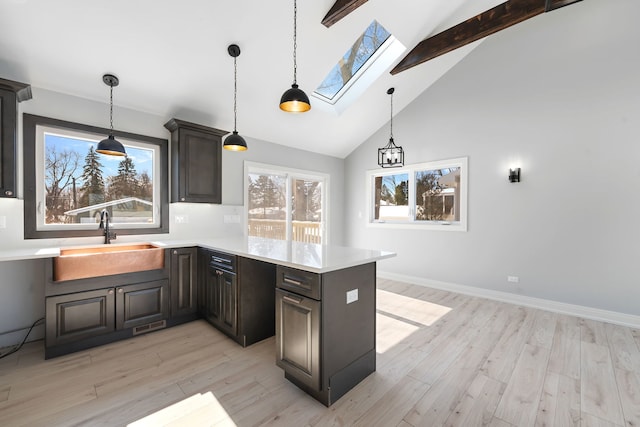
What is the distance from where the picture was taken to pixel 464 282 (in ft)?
13.8

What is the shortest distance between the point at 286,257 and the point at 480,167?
3556mm

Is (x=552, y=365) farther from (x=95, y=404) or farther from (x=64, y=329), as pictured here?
(x=64, y=329)

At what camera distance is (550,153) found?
3500 millimetres

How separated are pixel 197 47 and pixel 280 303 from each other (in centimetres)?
266

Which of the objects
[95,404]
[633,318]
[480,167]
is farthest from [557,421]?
[480,167]

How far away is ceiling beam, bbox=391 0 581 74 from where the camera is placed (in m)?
2.95

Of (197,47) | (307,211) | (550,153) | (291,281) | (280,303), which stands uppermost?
(197,47)

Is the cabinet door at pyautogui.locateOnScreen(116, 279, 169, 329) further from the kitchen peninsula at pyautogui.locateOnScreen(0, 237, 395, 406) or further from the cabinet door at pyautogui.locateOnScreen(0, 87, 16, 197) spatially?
the cabinet door at pyautogui.locateOnScreen(0, 87, 16, 197)

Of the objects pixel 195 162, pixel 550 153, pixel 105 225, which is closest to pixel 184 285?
pixel 105 225

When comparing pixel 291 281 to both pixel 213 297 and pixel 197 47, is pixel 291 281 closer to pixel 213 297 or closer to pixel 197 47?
pixel 213 297

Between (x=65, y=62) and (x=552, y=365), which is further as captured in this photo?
(x=65, y=62)

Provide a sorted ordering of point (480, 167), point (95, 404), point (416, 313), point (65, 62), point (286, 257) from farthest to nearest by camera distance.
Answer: point (480, 167)
point (416, 313)
point (65, 62)
point (286, 257)
point (95, 404)

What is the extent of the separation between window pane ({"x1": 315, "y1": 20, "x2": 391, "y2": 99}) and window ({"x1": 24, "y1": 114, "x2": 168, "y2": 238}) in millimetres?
2508

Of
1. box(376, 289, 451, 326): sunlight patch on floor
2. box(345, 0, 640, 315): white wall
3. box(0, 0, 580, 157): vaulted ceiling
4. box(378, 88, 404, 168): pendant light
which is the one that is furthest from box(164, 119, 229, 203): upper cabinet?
box(345, 0, 640, 315): white wall
